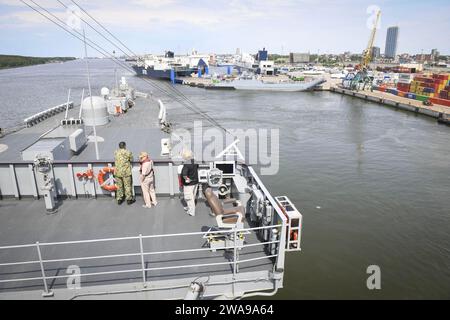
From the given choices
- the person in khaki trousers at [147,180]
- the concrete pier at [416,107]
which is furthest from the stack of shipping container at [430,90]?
the person in khaki trousers at [147,180]

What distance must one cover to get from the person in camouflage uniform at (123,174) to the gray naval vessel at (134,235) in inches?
10.8

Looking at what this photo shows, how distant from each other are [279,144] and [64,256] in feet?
71.4

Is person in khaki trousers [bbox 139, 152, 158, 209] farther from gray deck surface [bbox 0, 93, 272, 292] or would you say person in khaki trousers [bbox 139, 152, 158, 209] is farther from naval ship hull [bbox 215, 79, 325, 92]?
naval ship hull [bbox 215, 79, 325, 92]

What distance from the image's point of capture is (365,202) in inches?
587

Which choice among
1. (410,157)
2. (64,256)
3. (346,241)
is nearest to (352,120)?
(410,157)

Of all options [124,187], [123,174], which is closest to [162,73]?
[124,187]

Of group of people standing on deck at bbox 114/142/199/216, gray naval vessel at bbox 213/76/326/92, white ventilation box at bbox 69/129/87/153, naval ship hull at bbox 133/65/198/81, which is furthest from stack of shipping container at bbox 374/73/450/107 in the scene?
naval ship hull at bbox 133/65/198/81

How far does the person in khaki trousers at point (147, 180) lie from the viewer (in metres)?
7.32

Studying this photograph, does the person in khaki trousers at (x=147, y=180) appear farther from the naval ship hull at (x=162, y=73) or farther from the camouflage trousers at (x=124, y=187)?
the naval ship hull at (x=162, y=73)

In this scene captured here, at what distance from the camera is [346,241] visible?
11.7m

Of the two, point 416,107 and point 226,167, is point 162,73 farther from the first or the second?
point 226,167

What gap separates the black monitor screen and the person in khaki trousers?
67.0 inches

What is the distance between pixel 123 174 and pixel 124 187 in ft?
1.50
